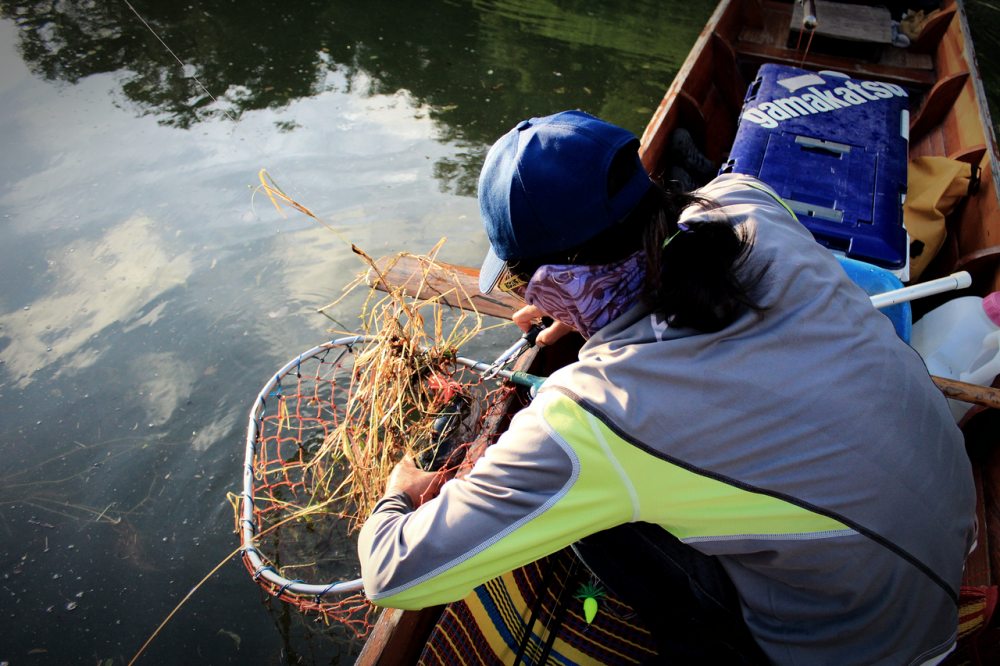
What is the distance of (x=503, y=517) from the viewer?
1.21m

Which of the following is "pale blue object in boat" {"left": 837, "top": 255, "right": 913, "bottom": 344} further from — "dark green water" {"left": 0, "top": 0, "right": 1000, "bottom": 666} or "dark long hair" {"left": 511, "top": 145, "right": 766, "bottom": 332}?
"dark green water" {"left": 0, "top": 0, "right": 1000, "bottom": 666}

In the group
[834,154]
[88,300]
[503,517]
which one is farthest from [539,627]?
[88,300]

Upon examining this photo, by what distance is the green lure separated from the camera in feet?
6.53

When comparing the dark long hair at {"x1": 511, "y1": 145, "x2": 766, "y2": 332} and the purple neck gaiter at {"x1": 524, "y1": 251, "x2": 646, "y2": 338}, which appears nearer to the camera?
the dark long hair at {"x1": 511, "y1": 145, "x2": 766, "y2": 332}

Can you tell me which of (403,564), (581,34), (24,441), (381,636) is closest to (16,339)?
(24,441)

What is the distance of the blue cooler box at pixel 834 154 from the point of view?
2842 millimetres

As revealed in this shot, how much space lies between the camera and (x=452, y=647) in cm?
180

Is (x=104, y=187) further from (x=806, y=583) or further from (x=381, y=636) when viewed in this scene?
(x=806, y=583)

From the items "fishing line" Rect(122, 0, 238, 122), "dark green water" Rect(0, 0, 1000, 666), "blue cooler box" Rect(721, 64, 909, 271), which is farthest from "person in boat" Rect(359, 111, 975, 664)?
"fishing line" Rect(122, 0, 238, 122)

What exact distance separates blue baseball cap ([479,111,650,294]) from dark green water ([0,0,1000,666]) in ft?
6.98

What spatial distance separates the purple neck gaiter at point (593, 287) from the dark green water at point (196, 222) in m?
2.02

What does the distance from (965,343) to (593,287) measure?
1838 millimetres

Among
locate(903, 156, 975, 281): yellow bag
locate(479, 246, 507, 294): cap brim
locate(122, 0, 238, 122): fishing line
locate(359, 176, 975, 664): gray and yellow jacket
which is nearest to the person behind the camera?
locate(359, 176, 975, 664): gray and yellow jacket

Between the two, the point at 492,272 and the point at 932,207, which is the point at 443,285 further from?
the point at 932,207
